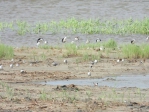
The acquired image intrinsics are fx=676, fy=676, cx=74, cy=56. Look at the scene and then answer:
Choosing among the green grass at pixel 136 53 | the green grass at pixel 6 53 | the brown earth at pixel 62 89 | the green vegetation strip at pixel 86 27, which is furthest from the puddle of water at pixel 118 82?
the green vegetation strip at pixel 86 27

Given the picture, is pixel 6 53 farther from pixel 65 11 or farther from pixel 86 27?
pixel 65 11

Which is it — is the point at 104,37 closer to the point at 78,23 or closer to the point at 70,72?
the point at 78,23

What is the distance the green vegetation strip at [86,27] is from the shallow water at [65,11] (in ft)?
1.84

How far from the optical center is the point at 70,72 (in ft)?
43.8

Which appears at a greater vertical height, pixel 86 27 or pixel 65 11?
pixel 65 11

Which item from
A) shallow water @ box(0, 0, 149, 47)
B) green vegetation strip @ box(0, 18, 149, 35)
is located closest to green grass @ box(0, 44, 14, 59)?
shallow water @ box(0, 0, 149, 47)

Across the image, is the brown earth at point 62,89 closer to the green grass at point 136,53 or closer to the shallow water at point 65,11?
the green grass at point 136,53

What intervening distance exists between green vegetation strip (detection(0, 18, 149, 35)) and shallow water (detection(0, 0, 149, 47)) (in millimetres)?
560

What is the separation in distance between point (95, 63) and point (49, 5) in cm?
1788

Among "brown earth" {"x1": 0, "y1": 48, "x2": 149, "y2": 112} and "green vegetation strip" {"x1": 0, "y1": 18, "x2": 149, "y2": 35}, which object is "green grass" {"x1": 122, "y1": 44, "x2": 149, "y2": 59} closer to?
"brown earth" {"x1": 0, "y1": 48, "x2": 149, "y2": 112}

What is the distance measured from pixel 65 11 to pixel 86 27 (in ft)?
22.5

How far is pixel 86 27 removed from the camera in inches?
886

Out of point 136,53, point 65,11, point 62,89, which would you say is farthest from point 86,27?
point 62,89

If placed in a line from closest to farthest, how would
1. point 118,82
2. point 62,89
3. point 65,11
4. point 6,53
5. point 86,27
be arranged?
1. point 62,89
2. point 118,82
3. point 6,53
4. point 86,27
5. point 65,11
